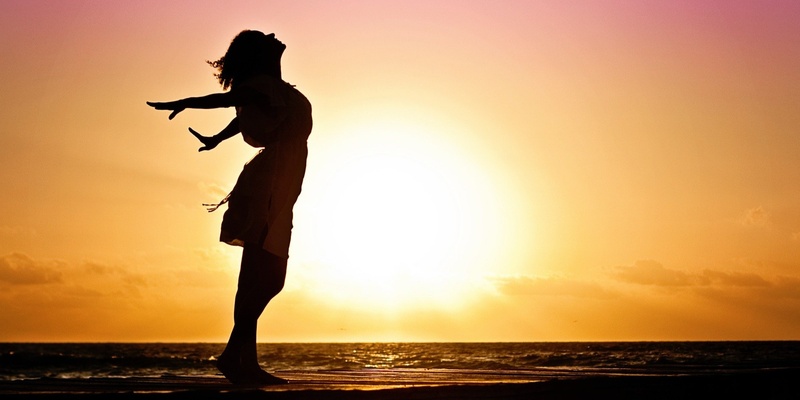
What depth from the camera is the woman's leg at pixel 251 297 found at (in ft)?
19.2

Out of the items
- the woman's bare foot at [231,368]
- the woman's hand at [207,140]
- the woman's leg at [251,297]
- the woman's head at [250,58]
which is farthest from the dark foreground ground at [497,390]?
the woman's head at [250,58]

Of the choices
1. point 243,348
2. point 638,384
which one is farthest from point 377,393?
point 243,348

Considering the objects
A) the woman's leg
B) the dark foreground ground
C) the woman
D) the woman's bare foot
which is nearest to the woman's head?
the woman

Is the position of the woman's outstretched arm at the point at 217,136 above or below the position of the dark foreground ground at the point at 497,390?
above

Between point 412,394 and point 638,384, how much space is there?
1368 millimetres

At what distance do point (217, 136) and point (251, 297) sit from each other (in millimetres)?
1104

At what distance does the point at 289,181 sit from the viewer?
599 cm

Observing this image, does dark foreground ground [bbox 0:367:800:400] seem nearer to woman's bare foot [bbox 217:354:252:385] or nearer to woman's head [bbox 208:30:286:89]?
woman's bare foot [bbox 217:354:252:385]

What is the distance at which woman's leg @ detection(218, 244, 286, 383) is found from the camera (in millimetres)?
5859

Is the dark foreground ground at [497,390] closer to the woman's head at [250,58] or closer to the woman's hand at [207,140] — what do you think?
the woman's hand at [207,140]

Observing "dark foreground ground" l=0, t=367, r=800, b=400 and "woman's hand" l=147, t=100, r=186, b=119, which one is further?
"woman's hand" l=147, t=100, r=186, b=119

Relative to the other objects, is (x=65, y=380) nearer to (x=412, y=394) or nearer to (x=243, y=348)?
(x=243, y=348)

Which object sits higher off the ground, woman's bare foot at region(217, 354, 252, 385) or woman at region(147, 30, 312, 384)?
woman at region(147, 30, 312, 384)

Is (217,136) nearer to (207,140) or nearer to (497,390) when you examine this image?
(207,140)
